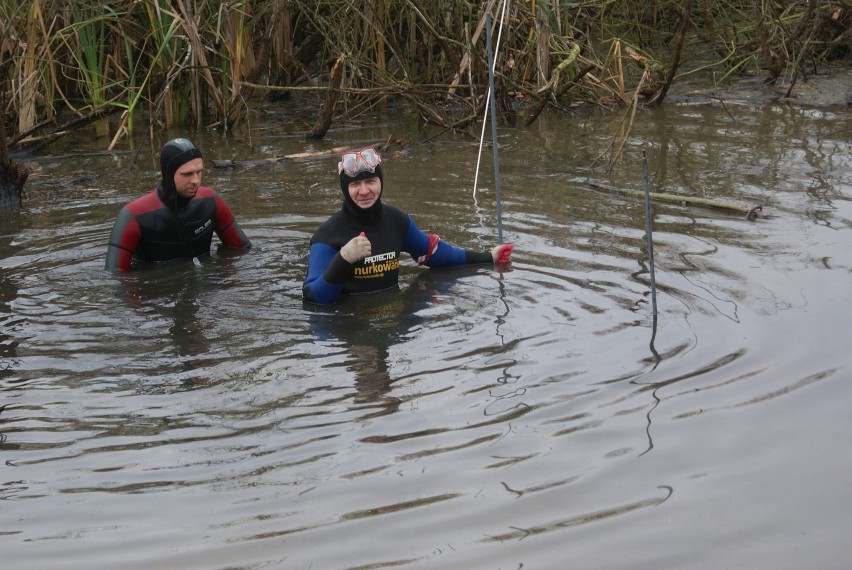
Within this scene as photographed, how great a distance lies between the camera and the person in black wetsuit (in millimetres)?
6344

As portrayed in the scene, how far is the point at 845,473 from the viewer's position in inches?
152

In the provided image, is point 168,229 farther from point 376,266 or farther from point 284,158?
point 284,158

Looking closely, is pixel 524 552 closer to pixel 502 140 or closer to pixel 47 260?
pixel 47 260

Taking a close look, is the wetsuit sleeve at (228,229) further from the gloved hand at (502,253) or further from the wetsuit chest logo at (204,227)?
the gloved hand at (502,253)

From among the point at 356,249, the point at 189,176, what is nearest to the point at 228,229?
the point at 189,176

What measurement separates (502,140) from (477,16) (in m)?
1.42

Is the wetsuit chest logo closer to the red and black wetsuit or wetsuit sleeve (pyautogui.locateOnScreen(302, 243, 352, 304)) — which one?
the red and black wetsuit

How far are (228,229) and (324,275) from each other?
1582 mm

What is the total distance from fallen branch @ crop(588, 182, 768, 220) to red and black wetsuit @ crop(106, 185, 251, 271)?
9.43 ft

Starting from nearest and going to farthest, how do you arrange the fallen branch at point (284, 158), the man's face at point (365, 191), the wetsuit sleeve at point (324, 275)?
the wetsuit sleeve at point (324, 275), the man's face at point (365, 191), the fallen branch at point (284, 158)

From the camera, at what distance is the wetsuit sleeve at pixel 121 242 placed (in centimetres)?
726

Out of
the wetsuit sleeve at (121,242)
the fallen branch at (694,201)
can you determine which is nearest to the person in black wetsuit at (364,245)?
the wetsuit sleeve at (121,242)

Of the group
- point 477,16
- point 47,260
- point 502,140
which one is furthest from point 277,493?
point 477,16

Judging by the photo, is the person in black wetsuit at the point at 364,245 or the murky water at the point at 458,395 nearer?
the murky water at the point at 458,395
